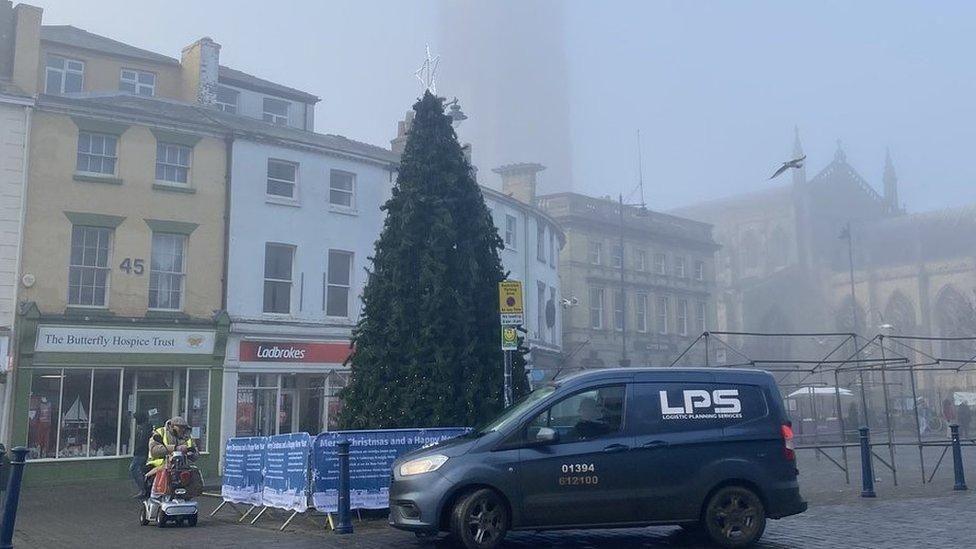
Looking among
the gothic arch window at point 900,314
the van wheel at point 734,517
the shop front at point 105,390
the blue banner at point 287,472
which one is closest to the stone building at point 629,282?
the gothic arch window at point 900,314

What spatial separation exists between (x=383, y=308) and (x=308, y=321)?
13143 millimetres

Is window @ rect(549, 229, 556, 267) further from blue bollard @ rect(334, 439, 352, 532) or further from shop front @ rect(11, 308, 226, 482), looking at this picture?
blue bollard @ rect(334, 439, 352, 532)

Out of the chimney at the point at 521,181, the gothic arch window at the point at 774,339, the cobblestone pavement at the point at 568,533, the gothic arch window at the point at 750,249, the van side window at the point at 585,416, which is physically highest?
the gothic arch window at the point at 750,249

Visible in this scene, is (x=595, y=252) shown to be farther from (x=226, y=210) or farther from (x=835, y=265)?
(x=835, y=265)

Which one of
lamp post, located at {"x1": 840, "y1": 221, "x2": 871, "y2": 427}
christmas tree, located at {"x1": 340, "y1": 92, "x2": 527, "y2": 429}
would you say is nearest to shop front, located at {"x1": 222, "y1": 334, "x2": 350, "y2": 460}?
christmas tree, located at {"x1": 340, "y1": 92, "x2": 527, "y2": 429}

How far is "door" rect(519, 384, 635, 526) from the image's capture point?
1026 centimetres

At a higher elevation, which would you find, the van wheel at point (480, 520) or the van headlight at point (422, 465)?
the van headlight at point (422, 465)

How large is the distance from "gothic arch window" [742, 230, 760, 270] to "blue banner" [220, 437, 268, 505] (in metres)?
76.9

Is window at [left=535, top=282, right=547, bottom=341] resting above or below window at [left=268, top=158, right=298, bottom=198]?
below

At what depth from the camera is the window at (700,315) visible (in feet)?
198

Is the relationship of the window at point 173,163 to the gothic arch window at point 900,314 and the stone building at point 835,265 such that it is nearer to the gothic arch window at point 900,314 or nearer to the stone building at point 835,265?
the stone building at point 835,265

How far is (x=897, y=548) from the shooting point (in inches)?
401

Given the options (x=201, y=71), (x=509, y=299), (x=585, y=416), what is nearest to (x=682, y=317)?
(x=201, y=71)

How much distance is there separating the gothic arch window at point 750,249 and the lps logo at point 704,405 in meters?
78.7
